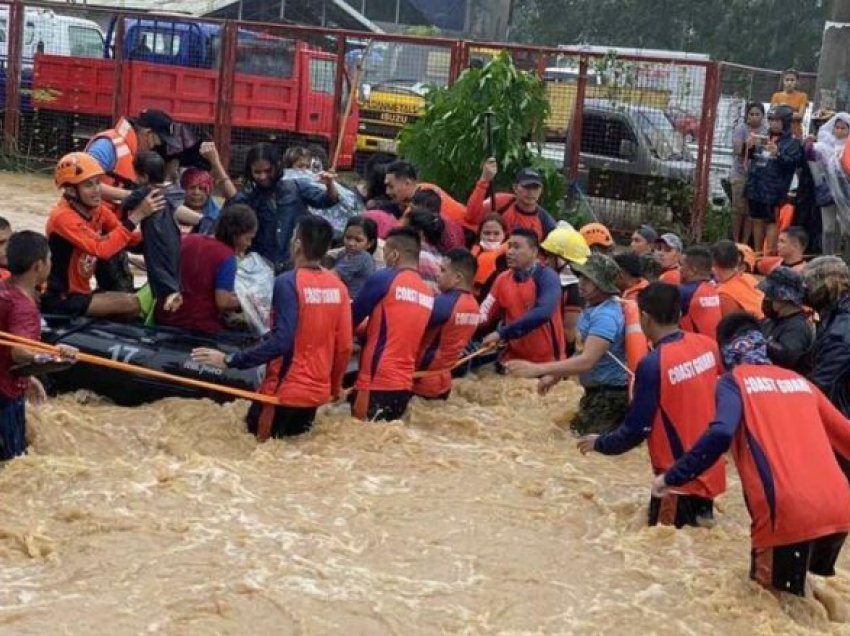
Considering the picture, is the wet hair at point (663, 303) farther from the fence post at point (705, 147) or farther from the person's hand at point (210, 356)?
the fence post at point (705, 147)

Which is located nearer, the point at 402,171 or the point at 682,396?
the point at 682,396

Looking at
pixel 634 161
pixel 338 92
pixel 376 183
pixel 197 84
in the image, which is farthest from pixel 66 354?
pixel 197 84

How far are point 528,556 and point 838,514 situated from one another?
168 centimetres

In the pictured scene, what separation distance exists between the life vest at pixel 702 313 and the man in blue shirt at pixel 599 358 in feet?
2.47

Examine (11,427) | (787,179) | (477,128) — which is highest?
(477,128)

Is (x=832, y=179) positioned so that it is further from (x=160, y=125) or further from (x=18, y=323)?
(x=18, y=323)

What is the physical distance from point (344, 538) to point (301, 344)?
69.5 inches

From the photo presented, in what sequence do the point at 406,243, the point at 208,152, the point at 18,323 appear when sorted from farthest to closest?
1. the point at 208,152
2. the point at 406,243
3. the point at 18,323

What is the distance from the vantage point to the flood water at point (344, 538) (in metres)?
6.25

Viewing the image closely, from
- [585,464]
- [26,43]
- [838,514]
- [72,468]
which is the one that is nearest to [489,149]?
[585,464]

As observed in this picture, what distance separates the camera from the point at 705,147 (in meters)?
17.5

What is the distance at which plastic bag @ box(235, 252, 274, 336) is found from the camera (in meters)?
9.88

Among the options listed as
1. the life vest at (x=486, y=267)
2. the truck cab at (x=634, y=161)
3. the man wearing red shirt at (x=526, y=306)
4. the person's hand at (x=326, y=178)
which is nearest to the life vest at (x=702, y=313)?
the man wearing red shirt at (x=526, y=306)

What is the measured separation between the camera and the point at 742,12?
47250 mm
